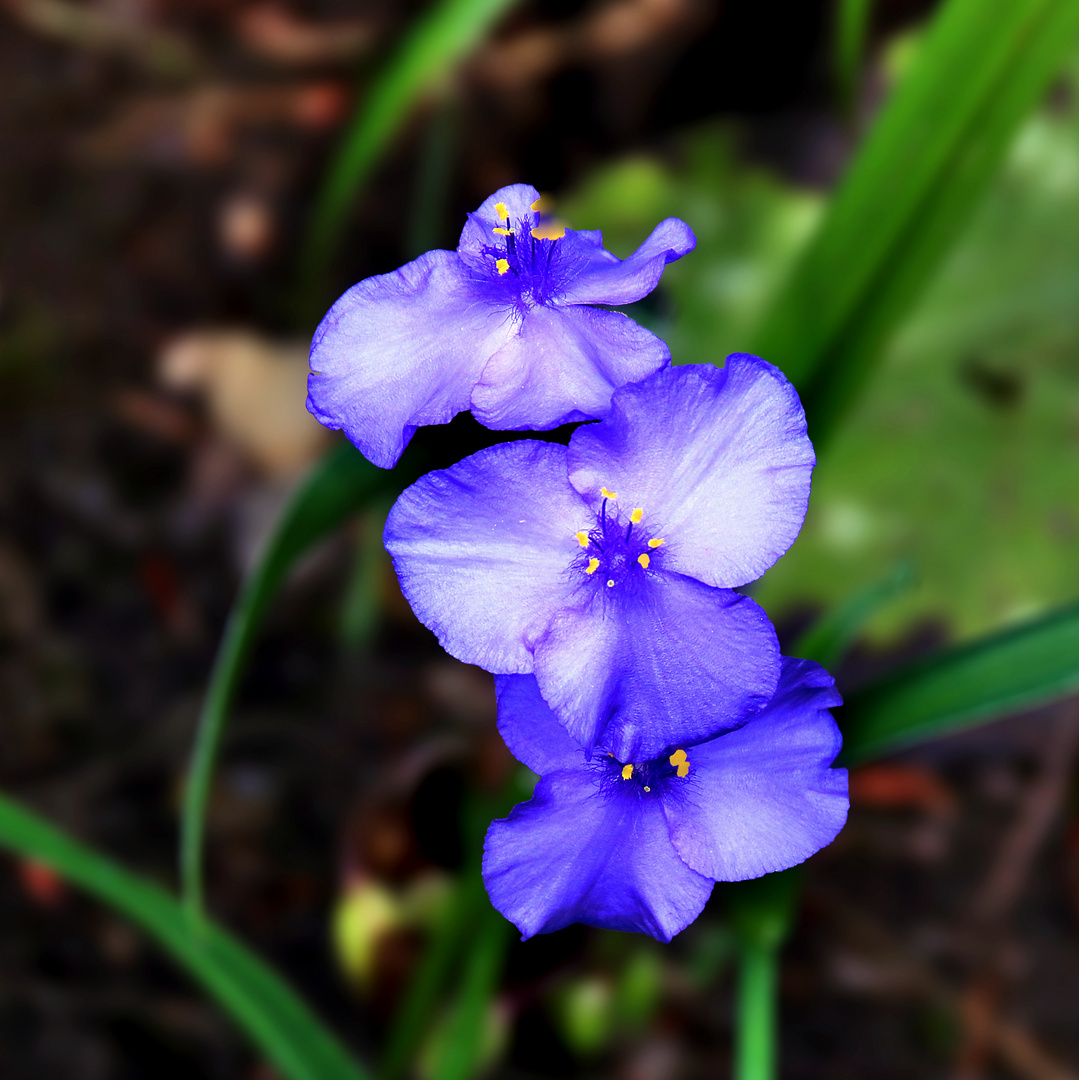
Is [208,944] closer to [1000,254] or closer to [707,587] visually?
[707,587]

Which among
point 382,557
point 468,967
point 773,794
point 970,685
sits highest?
point 773,794

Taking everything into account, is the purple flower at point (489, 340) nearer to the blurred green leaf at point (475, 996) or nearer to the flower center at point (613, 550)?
the flower center at point (613, 550)

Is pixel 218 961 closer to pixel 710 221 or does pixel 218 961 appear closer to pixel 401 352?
pixel 401 352

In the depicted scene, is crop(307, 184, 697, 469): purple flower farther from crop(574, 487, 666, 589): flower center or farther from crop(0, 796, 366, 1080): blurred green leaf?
crop(0, 796, 366, 1080): blurred green leaf

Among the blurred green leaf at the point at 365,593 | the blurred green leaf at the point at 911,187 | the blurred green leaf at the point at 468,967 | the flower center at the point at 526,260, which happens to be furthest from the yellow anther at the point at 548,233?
the blurred green leaf at the point at 365,593

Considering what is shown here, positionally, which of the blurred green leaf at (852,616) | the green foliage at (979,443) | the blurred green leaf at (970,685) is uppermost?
the blurred green leaf at (852,616)

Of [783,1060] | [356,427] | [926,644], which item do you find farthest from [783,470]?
[783,1060]

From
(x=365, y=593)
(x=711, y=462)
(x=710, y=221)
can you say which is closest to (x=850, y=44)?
(x=710, y=221)
